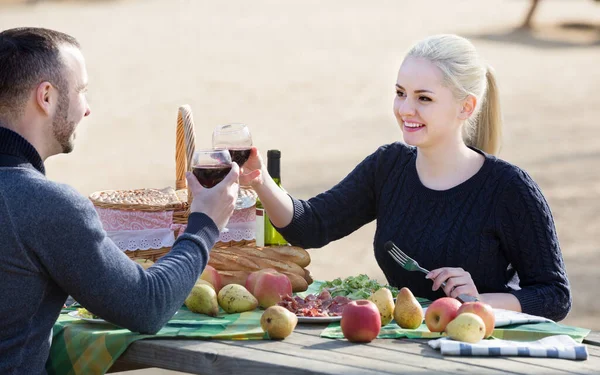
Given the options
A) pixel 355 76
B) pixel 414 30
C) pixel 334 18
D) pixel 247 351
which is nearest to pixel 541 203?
pixel 247 351

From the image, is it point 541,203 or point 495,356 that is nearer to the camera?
point 495,356

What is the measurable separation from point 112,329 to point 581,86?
20.4 metres

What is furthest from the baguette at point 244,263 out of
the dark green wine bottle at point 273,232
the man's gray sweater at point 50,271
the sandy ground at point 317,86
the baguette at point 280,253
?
the sandy ground at point 317,86

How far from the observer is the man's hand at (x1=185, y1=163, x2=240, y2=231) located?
10.6 ft

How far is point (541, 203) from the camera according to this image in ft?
12.6

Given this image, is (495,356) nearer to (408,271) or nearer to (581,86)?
(408,271)

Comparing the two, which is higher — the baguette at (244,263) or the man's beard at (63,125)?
the man's beard at (63,125)

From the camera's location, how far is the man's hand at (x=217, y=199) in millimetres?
3234

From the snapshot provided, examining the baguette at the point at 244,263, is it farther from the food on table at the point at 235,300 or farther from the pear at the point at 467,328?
the pear at the point at 467,328

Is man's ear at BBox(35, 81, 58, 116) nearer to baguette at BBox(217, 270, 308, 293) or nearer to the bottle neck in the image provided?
baguette at BBox(217, 270, 308, 293)

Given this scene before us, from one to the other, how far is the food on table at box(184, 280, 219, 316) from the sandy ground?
5.20 metres

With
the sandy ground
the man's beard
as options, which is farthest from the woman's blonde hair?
the sandy ground

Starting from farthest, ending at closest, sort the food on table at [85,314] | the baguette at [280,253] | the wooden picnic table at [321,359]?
the baguette at [280,253]
the food on table at [85,314]
the wooden picnic table at [321,359]

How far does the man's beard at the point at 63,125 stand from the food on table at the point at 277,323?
0.74 metres
